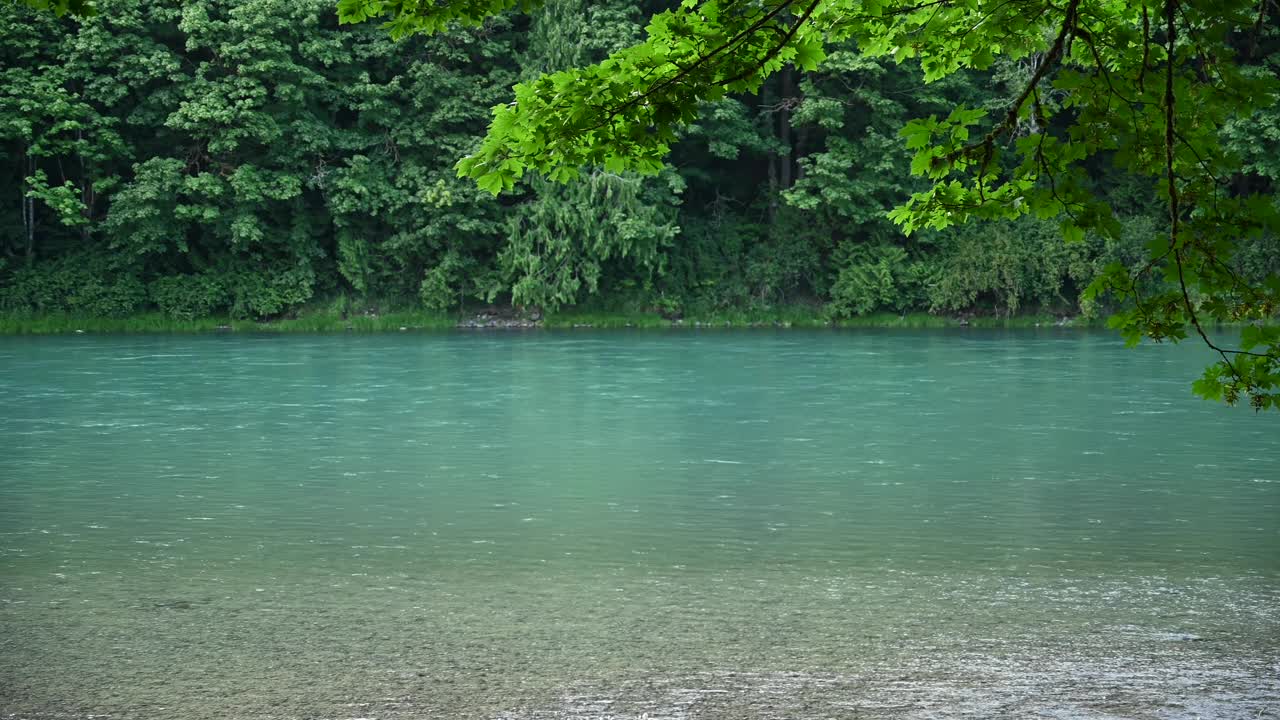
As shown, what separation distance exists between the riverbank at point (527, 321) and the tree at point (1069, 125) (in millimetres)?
38891

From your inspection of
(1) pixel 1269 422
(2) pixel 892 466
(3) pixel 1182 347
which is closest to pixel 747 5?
(2) pixel 892 466

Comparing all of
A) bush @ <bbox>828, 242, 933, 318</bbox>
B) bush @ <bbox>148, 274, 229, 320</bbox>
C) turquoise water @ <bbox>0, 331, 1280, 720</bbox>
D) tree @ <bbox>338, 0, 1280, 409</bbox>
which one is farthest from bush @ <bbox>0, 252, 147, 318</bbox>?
tree @ <bbox>338, 0, 1280, 409</bbox>

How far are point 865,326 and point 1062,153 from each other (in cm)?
4066

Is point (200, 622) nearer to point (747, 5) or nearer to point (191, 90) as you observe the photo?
point (747, 5)

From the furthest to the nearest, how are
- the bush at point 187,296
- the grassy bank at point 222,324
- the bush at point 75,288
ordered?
1. the bush at point 187,296
2. the bush at point 75,288
3. the grassy bank at point 222,324

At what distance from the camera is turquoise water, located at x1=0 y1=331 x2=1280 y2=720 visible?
7184 millimetres

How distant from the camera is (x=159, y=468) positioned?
16.4m

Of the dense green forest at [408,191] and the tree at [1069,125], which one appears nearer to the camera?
the tree at [1069,125]

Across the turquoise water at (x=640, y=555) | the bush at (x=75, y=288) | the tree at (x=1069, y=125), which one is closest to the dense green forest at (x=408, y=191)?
the bush at (x=75, y=288)

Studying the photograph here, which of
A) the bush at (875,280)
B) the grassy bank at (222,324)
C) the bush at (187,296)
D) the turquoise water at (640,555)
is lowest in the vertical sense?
the turquoise water at (640,555)

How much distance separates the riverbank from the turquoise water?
19290 millimetres

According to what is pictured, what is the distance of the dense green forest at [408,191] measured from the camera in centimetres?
4253

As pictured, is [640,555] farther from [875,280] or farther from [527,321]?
[875,280]

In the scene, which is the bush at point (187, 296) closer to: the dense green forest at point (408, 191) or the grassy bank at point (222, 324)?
the dense green forest at point (408, 191)
